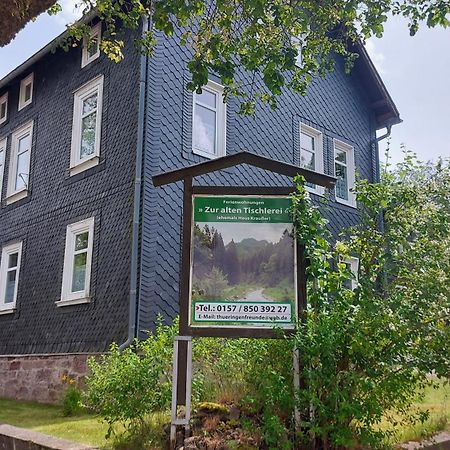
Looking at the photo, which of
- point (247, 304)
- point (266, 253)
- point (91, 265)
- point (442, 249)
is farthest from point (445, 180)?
point (91, 265)

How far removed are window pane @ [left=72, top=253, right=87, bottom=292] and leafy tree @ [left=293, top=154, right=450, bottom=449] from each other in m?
7.44

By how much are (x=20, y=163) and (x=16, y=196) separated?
38.9 inches

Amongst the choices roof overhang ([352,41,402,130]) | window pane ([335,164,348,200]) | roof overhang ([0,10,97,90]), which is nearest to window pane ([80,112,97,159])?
roof overhang ([0,10,97,90])

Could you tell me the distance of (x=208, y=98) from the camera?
40.8 ft

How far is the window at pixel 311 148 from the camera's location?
1468cm

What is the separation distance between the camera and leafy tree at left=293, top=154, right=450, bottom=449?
4891mm

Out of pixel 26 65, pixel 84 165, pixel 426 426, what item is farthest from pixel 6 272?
pixel 426 426

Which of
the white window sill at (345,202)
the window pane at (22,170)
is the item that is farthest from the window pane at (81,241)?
the white window sill at (345,202)

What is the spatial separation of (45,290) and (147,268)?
12.1 feet

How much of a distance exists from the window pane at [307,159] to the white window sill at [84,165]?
5.08 metres

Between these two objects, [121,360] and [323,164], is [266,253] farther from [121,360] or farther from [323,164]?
[323,164]

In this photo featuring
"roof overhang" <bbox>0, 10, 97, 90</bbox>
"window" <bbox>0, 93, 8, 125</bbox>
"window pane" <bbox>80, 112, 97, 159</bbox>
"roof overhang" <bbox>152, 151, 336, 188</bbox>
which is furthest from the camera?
"window" <bbox>0, 93, 8, 125</bbox>

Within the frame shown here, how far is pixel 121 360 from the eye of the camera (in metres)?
5.90

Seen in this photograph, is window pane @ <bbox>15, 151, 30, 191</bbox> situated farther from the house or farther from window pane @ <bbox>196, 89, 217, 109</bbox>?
window pane @ <bbox>196, 89, 217, 109</bbox>
